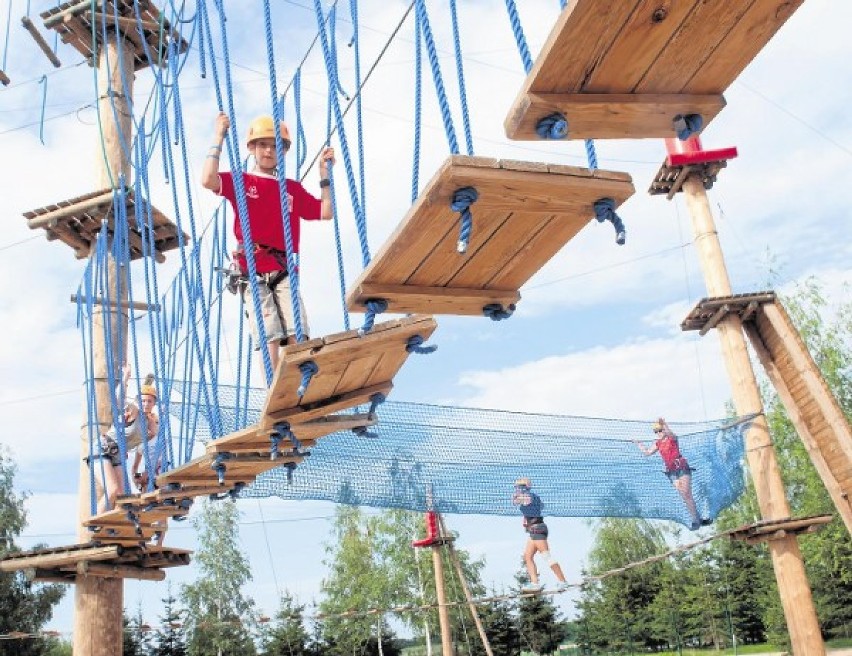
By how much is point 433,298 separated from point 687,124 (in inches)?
38.3

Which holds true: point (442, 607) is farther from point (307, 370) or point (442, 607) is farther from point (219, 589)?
point (219, 589)

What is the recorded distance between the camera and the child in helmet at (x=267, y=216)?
11.6 feet

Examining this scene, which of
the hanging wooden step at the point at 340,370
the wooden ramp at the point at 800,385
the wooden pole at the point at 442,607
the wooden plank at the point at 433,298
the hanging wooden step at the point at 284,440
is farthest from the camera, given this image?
the wooden pole at the point at 442,607

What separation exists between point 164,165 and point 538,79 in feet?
10.9

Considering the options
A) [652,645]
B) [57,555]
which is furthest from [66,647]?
[57,555]

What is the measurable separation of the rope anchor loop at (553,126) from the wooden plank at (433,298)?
2.66ft

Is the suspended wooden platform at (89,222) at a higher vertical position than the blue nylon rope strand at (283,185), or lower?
higher

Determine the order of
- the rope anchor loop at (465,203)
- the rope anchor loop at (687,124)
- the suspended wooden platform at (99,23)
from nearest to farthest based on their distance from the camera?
1. the rope anchor loop at (687,124)
2. the rope anchor loop at (465,203)
3. the suspended wooden platform at (99,23)

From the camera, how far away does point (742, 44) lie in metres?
1.52

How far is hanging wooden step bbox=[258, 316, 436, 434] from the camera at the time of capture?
2.73 meters

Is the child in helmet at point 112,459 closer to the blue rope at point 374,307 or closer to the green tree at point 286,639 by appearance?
the blue rope at point 374,307

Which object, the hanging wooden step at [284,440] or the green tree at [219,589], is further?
the green tree at [219,589]

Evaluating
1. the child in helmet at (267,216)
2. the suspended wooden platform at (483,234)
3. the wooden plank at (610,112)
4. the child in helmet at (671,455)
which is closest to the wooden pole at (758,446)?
the child in helmet at (671,455)

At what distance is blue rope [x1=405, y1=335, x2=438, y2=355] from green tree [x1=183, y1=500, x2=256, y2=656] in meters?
20.6
